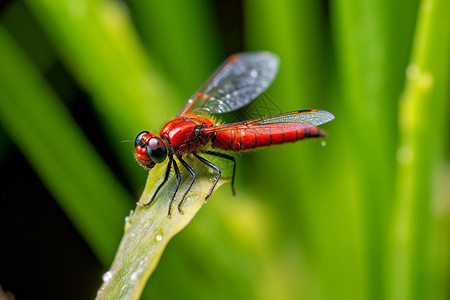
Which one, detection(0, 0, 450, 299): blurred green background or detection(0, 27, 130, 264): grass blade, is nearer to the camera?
detection(0, 0, 450, 299): blurred green background

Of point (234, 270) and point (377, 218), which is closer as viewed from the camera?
point (377, 218)

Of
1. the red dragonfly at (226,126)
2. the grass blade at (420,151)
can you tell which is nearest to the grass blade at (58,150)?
the red dragonfly at (226,126)

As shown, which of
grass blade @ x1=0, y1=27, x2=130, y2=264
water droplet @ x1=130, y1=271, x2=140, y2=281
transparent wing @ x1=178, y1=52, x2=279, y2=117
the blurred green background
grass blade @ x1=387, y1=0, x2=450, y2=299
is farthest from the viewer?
grass blade @ x1=0, y1=27, x2=130, y2=264

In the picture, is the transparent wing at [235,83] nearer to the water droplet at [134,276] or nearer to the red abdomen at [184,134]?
the red abdomen at [184,134]

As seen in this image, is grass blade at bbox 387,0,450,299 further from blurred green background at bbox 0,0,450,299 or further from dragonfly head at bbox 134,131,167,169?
dragonfly head at bbox 134,131,167,169

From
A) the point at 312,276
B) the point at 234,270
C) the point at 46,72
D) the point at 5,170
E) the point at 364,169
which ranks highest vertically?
the point at 46,72

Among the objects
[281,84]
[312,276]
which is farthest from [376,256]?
[281,84]

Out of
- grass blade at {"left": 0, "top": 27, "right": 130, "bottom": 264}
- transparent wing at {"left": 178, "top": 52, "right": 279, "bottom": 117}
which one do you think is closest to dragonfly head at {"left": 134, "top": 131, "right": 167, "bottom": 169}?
transparent wing at {"left": 178, "top": 52, "right": 279, "bottom": 117}

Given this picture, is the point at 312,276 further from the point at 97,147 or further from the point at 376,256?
the point at 97,147

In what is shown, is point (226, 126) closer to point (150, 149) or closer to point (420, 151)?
point (150, 149)
